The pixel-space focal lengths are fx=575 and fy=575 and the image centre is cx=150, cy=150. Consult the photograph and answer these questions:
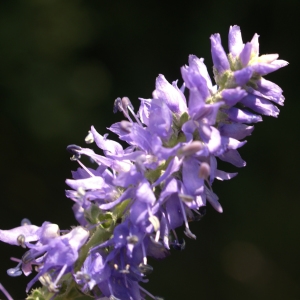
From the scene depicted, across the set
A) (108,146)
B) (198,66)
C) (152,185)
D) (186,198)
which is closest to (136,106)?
(108,146)

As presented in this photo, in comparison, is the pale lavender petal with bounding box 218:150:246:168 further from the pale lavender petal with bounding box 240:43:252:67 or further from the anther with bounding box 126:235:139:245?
the anther with bounding box 126:235:139:245

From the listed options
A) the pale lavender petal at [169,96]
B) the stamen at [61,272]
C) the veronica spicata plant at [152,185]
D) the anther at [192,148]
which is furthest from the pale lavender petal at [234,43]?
the stamen at [61,272]

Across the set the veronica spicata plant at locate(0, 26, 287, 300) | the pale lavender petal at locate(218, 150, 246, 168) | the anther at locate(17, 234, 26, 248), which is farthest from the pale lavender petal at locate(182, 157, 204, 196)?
the anther at locate(17, 234, 26, 248)

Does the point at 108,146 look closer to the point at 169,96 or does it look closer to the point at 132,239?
the point at 169,96

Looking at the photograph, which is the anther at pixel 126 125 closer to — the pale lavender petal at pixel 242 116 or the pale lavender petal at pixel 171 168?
the pale lavender petal at pixel 171 168

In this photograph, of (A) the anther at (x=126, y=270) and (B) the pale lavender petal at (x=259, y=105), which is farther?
(B) the pale lavender petal at (x=259, y=105)
